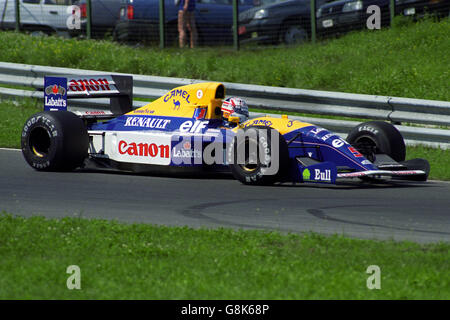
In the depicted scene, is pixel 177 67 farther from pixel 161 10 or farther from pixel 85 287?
pixel 85 287

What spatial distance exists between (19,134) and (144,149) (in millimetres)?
3238

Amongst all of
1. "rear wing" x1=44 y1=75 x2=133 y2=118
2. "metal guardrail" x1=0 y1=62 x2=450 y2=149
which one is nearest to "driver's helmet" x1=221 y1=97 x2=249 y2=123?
"rear wing" x1=44 y1=75 x2=133 y2=118

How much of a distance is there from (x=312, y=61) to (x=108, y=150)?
22.6 ft

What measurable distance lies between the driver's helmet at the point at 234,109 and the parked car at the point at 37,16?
931 cm

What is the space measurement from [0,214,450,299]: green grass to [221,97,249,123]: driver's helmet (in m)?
3.58

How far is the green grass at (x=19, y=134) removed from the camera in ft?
34.5

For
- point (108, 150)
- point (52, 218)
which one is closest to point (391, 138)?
point (108, 150)

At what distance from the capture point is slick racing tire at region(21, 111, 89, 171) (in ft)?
32.9

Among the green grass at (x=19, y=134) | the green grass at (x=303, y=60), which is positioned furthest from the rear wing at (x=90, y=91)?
the green grass at (x=303, y=60)

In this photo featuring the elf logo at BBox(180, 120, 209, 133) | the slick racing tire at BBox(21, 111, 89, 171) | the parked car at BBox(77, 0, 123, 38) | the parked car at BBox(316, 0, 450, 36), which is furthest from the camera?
the parked car at BBox(77, 0, 123, 38)

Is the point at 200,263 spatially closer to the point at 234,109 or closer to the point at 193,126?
the point at 193,126

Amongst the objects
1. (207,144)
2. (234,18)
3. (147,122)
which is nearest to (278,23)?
(234,18)

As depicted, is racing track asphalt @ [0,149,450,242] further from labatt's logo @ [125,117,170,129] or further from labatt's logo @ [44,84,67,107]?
labatt's logo @ [44,84,67,107]
